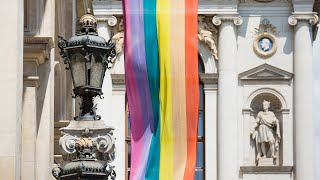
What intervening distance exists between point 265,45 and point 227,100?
248 centimetres

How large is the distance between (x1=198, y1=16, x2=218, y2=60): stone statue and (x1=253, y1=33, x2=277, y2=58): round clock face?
1.52 metres

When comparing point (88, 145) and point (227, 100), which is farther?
point (227, 100)

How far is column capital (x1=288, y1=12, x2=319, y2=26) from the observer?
50594 millimetres

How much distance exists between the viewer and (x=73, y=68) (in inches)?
677

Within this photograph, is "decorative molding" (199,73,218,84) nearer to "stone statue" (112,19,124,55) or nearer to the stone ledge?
"stone statue" (112,19,124,55)

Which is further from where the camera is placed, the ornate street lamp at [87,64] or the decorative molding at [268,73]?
the decorative molding at [268,73]

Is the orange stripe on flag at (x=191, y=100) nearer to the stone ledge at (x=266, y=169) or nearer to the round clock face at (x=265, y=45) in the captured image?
the stone ledge at (x=266, y=169)

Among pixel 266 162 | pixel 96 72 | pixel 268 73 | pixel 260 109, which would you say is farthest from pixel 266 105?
pixel 96 72

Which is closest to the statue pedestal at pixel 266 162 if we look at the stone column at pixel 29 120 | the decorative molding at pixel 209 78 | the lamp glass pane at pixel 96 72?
the decorative molding at pixel 209 78

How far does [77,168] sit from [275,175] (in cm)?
3465

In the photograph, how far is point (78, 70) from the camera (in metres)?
17.2

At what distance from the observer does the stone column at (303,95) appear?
5050 centimetres

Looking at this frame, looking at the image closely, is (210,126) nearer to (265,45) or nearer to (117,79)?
(265,45)

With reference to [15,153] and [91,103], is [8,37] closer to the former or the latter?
[15,153]
